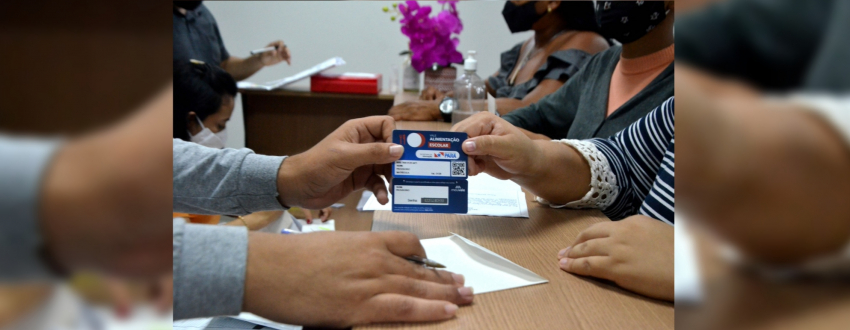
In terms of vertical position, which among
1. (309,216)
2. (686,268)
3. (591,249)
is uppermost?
(686,268)

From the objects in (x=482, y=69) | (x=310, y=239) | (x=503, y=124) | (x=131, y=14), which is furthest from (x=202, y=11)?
(x=131, y=14)

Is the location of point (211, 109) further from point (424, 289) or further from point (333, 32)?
point (333, 32)

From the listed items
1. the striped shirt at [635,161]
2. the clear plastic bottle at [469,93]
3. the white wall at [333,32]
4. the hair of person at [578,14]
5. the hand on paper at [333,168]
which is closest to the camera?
the hand on paper at [333,168]

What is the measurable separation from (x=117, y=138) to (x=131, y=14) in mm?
42

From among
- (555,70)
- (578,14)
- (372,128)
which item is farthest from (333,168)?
(578,14)

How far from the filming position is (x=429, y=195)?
56 cm

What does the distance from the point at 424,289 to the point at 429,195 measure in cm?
14

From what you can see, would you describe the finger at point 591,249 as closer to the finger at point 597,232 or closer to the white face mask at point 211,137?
the finger at point 597,232

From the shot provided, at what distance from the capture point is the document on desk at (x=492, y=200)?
2.44 feet

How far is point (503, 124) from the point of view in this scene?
75 cm

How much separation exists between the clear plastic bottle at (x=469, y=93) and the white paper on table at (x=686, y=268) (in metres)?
1.40

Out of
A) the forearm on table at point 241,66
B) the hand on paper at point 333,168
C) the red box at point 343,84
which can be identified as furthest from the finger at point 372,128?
the forearm on table at point 241,66

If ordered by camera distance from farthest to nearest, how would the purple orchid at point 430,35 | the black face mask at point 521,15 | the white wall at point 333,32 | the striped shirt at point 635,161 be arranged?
1. the white wall at point 333,32
2. the purple orchid at point 430,35
3. the black face mask at point 521,15
4. the striped shirt at point 635,161

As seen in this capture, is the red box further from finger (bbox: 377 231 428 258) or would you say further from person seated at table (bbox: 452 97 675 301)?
finger (bbox: 377 231 428 258)
